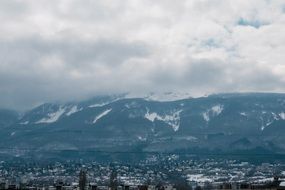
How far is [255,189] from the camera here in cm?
19925

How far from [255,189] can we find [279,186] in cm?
1136

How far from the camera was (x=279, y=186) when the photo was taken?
189 meters
